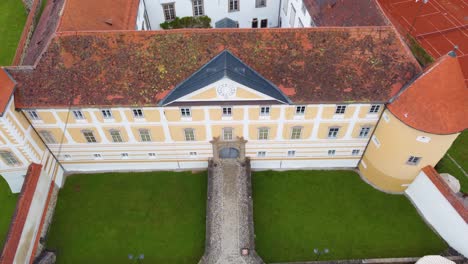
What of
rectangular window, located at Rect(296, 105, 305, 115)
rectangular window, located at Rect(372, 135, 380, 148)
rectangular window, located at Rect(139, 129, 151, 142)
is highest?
rectangular window, located at Rect(296, 105, 305, 115)

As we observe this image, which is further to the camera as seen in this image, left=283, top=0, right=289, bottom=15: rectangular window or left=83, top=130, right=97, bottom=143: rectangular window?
left=283, top=0, right=289, bottom=15: rectangular window

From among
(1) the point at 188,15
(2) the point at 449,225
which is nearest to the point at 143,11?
(1) the point at 188,15

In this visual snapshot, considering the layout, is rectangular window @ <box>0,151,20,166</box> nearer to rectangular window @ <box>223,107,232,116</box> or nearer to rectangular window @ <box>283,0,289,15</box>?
rectangular window @ <box>223,107,232,116</box>

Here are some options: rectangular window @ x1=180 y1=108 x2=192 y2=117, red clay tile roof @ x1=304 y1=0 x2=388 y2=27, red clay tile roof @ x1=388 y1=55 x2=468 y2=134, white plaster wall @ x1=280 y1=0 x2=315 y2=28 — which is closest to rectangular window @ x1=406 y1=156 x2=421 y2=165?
red clay tile roof @ x1=388 y1=55 x2=468 y2=134

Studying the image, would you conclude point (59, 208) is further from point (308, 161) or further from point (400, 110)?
point (400, 110)

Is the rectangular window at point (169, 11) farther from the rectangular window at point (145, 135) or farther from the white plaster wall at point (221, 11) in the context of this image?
the rectangular window at point (145, 135)

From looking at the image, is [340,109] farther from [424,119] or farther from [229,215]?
[229,215]
